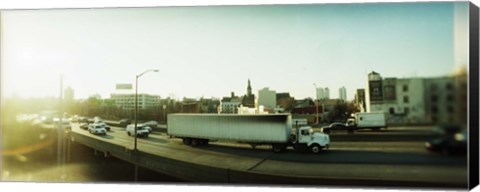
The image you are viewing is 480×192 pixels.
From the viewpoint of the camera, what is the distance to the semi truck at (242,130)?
46.7 feet

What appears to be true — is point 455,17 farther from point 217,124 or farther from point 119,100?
point 119,100

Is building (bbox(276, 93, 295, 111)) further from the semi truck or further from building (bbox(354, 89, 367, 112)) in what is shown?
building (bbox(354, 89, 367, 112))

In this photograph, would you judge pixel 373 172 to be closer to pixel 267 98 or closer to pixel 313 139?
pixel 313 139

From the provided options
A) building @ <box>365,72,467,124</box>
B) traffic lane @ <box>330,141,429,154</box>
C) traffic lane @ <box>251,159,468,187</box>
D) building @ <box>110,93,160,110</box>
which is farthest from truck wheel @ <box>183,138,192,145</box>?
building @ <box>365,72,467,124</box>

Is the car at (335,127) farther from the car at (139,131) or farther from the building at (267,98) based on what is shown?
the car at (139,131)

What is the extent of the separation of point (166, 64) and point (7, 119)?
496 cm

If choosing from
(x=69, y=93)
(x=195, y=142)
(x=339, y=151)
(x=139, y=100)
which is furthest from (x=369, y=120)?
(x=69, y=93)

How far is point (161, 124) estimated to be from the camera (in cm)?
1430

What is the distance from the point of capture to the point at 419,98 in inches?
458

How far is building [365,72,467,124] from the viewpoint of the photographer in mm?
11039

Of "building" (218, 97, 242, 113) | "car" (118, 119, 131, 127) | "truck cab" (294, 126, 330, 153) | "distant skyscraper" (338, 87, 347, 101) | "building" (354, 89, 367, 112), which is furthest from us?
"car" (118, 119, 131, 127)

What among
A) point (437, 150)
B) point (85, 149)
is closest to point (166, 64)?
point (85, 149)

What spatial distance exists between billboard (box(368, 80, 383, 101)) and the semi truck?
2108mm

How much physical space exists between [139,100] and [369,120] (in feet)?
21.5
